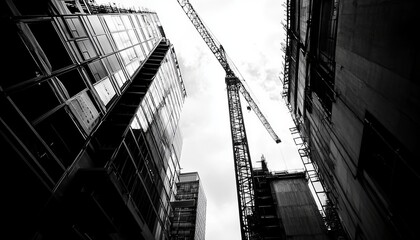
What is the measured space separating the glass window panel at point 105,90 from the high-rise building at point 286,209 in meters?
20.9

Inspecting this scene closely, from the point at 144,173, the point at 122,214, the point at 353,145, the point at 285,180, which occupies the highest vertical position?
the point at 285,180

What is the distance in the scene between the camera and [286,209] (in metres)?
31.3

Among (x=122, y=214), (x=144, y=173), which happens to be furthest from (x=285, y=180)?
(x=122, y=214)

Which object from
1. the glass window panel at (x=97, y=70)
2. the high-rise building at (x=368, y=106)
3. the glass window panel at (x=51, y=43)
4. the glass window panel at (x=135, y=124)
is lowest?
the high-rise building at (x=368, y=106)

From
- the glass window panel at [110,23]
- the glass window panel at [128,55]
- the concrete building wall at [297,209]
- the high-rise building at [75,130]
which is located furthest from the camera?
the concrete building wall at [297,209]

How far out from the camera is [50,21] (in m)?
13.7

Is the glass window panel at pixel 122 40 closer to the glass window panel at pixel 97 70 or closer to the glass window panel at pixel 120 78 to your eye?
the glass window panel at pixel 120 78

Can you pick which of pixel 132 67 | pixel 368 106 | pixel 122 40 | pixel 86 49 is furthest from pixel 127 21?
pixel 368 106

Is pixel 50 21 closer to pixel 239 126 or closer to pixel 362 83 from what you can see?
pixel 362 83

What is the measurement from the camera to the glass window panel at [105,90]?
1771cm

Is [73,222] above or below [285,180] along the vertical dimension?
below

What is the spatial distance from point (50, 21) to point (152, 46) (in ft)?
73.9

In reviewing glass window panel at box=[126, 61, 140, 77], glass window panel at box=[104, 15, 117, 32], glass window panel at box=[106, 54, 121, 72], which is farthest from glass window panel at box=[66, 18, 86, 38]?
glass window panel at box=[126, 61, 140, 77]

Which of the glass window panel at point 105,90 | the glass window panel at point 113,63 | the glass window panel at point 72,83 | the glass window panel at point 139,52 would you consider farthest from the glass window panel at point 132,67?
the glass window panel at point 72,83
